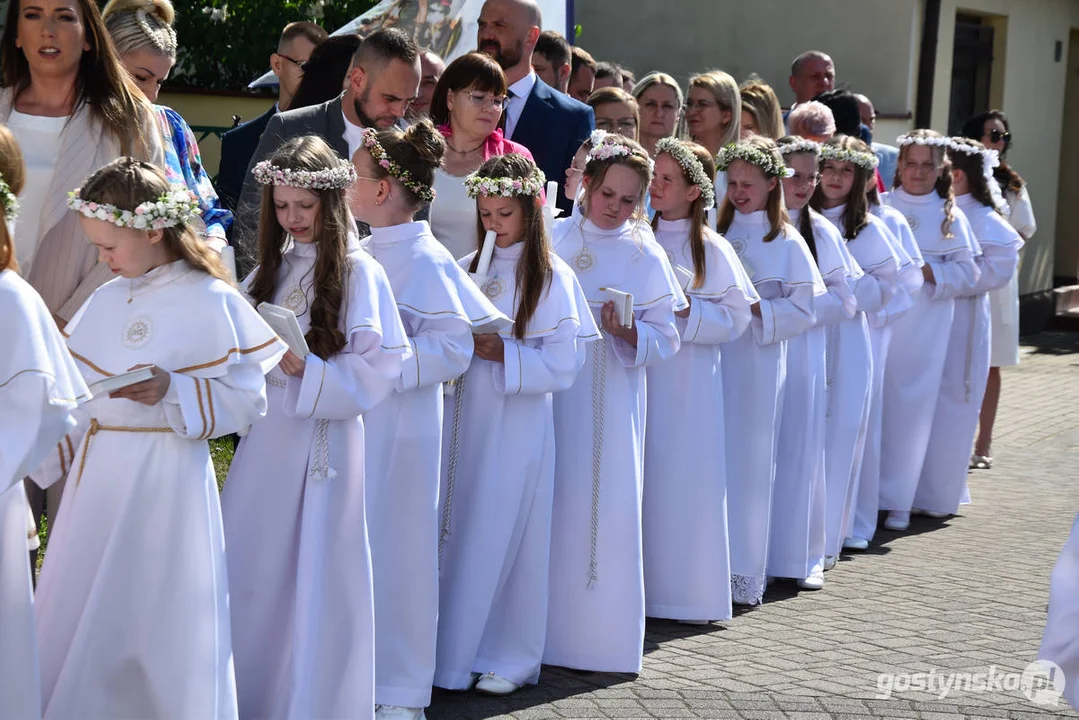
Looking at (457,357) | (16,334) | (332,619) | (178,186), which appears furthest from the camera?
(457,357)

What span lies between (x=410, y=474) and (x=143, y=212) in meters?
1.46

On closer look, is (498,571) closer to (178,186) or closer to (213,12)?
(178,186)

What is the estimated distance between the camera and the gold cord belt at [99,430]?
4301 millimetres

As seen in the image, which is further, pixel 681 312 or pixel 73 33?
pixel 681 312

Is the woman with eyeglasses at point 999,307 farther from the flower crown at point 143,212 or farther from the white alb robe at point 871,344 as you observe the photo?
the flower crown at point 143,212

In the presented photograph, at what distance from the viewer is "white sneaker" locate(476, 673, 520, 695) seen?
18.6 feet

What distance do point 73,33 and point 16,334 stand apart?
1.36 meters

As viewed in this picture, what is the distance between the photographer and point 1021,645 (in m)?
6.57

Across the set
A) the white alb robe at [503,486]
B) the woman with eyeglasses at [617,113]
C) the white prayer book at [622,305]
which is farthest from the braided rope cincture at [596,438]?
the woman with eyeglasses at [617,113]

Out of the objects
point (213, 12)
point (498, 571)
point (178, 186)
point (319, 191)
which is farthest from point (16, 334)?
point (213, 12)

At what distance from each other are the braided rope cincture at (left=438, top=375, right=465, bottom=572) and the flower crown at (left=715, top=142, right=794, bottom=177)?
82.5 inches

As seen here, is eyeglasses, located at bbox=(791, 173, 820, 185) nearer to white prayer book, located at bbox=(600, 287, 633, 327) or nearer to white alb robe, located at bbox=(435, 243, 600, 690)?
white prayer book, located at bbox=(600, 287, 633, 327)

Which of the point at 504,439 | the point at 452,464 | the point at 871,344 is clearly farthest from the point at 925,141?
the point at 452,464

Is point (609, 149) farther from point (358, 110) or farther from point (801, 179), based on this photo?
point (801, 179)
